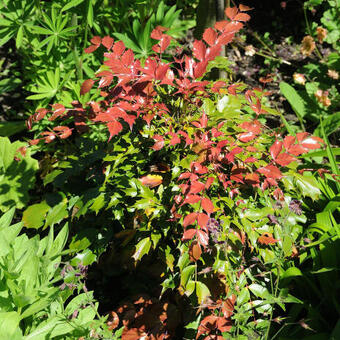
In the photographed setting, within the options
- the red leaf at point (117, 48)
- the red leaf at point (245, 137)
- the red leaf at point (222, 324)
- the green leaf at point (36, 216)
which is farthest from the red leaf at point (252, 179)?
the green leaf at point (36, 216)

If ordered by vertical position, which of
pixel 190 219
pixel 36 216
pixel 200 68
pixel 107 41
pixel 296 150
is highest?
pixel 107 41

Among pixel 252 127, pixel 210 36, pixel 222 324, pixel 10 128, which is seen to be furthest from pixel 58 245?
pixel 10 128

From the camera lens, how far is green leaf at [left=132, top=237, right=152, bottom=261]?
1425 millimetres

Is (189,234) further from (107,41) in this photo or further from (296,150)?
(107,41)

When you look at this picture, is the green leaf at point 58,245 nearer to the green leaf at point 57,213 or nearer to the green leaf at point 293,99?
the green leaf at point 57,213

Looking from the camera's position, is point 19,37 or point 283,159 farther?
point 19,37

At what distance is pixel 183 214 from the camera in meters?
1.39

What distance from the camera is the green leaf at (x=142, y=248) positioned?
1.42 meters

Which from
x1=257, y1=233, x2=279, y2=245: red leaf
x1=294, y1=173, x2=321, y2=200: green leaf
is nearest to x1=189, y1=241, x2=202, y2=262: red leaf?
x1=257, y1=233, x2=279, y2=245: red leaf

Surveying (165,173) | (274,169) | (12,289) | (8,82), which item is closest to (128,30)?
(8,82)

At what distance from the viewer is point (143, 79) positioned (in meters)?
1.34

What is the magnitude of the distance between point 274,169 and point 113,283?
1.17 m

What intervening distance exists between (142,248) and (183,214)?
0.73ft

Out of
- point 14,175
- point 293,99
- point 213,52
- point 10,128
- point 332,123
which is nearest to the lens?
point 213,52
